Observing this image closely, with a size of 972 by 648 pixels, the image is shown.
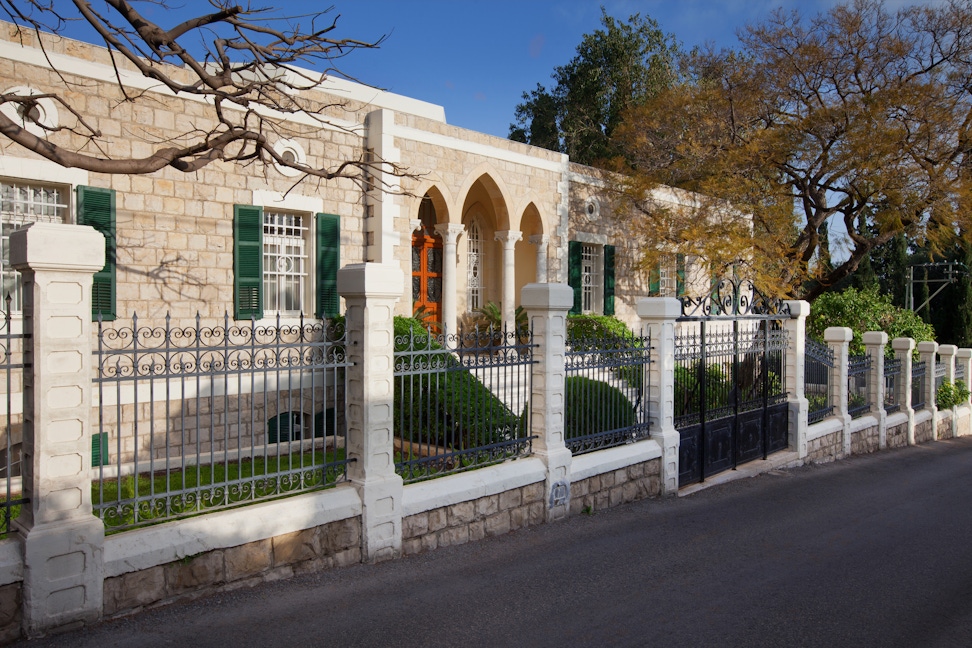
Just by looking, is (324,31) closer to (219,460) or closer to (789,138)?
(219,460)

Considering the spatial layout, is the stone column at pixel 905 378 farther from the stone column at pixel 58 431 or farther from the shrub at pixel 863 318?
the stone column at pixel 58 431


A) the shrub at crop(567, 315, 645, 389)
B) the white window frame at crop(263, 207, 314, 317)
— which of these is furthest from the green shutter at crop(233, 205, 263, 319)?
the shrub at crop(567, 315, 645, 389)

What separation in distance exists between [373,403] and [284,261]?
5706mm

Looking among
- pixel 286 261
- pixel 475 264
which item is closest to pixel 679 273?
pixel 475 264

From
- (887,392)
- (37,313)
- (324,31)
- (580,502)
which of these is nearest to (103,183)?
(324,31)

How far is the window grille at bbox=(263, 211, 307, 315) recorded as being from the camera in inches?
433

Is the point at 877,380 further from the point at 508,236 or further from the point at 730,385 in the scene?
the point at 508,236

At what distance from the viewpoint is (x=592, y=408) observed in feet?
27.1

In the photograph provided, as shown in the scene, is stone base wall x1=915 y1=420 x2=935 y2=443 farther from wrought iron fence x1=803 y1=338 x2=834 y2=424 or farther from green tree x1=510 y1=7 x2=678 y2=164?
green tree x1=510 y1=7 x2=678 y2=164

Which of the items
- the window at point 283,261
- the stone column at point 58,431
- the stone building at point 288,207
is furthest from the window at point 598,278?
the stone column at point 58,431

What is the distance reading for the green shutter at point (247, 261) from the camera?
34.1 ft

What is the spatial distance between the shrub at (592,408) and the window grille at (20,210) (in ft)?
20.2

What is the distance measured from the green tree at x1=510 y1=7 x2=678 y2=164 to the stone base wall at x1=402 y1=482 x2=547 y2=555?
2115 centimetres

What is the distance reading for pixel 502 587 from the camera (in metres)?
5.70
